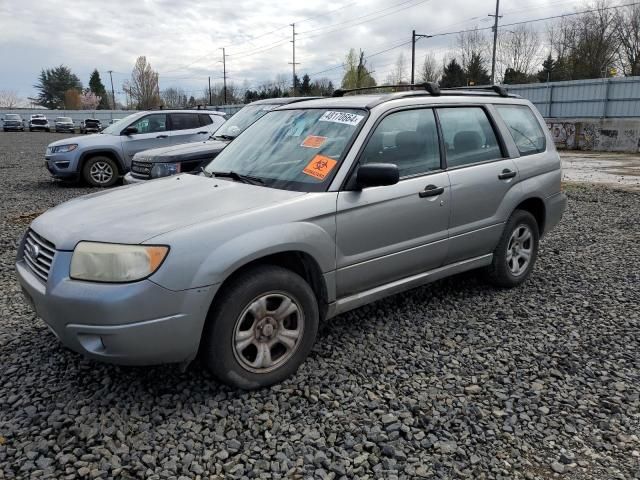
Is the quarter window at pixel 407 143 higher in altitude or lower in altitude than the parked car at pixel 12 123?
lower

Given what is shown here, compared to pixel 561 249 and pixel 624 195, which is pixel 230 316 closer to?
pixel 561 249

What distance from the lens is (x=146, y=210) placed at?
314 centimetres

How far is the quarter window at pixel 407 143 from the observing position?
3.68m

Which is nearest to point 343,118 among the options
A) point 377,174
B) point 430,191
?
point 377,174

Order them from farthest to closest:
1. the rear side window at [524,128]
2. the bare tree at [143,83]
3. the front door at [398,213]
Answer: the bare tree at [143,83], the rear side window at [524,128], the front door at [398,213]

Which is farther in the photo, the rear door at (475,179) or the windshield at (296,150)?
the rear door at (475,179)

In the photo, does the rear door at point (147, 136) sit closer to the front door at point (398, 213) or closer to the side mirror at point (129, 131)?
the side mirror at point (129, 131)

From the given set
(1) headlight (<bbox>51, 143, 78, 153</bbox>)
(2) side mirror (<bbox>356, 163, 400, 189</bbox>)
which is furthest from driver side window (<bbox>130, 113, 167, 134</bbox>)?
(2) side mirror (<bbox>356, 163, 400, 189</bbox>)

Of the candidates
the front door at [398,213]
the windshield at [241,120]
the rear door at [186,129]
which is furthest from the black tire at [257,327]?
the rear door at [186,129]

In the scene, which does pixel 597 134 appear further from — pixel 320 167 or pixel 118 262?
pixel 118 262

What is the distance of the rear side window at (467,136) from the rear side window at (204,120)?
29.4 feet

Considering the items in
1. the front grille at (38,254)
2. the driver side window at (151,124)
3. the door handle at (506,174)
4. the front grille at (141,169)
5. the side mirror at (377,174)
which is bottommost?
the front grille at (38,254)

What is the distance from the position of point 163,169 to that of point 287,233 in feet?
18.2

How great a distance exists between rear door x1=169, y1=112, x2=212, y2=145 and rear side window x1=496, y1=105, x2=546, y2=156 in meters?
8.31
